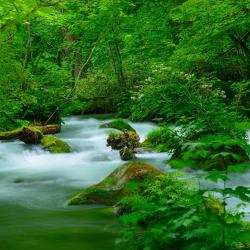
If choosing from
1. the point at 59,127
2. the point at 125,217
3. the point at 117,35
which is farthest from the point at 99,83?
the point at 125,217

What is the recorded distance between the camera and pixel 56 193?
904 cm

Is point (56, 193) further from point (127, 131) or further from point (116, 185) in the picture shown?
point (127, 131)

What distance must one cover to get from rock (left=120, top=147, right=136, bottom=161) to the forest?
0.05 m

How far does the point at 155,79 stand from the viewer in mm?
7434

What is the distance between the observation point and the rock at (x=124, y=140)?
13.6 metres

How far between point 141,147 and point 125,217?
35.4ft

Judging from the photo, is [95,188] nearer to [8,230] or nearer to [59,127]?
[8,230]

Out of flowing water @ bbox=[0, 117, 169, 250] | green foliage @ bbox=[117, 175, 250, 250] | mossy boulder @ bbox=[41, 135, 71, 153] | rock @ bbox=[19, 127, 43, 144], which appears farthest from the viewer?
rock @ bbox=[19, 127, 43, 144]

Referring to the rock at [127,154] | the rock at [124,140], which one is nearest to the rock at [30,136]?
the rock at [124,140]

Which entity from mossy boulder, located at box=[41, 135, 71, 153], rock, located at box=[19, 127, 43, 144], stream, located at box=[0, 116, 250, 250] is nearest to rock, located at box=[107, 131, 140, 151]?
stream, located at box=[0, 116, 250, 250]

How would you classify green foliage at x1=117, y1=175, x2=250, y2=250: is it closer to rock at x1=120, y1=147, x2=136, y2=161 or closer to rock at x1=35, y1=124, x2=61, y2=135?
rock at x1=120, y1=147, x2=136, y2=161

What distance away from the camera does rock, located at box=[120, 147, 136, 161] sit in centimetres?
1277

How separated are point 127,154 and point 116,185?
5074 millimetres

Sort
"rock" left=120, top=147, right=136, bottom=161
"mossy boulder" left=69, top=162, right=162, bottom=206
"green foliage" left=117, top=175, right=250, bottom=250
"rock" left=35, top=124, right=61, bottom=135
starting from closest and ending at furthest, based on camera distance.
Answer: "green foliage" left=117, top=175, right=250, bottom=250 → "mossy boulder" left=69, top=162, right=162, bottom=206 → "rock" left=120, top=147, right=136, bottom=161 → "rock" left=35, top=124, right=61, bottom=135
